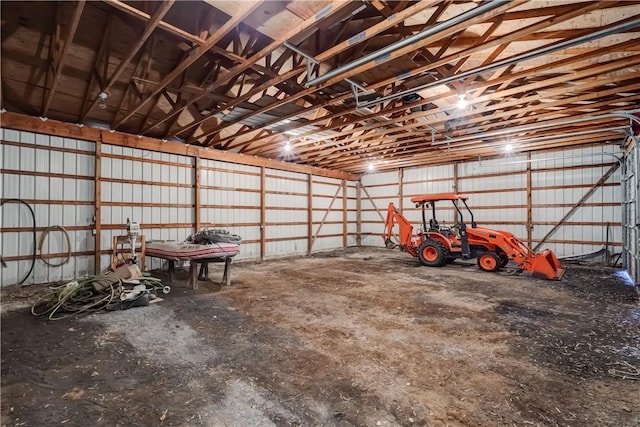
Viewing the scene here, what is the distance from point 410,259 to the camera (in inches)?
341

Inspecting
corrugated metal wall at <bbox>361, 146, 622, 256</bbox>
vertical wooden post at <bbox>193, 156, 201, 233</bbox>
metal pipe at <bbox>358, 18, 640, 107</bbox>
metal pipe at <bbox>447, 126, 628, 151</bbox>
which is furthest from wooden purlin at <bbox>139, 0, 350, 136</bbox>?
corrugated metal wall at <bbox>361, 146, 622, 256</bbox>

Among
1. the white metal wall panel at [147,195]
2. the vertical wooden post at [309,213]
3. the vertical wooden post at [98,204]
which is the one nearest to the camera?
the vertical wooden post at [98,204]

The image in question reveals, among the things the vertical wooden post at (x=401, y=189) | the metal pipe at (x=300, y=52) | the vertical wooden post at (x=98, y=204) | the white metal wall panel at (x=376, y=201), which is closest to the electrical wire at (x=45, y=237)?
the vertical wooden post at (x=98, y=204)

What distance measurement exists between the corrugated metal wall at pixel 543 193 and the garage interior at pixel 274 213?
0.06m

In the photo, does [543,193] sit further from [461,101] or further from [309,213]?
[309,213]

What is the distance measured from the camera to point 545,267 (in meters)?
5.73

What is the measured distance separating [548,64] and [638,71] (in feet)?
4.05

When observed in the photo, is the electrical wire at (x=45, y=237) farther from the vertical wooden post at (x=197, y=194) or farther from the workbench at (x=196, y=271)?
the vertical wooden post at (x=197, y=194)

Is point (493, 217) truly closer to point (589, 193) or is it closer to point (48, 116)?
point (589, 193)

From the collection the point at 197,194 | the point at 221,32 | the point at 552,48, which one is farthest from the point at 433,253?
the point at 221,32

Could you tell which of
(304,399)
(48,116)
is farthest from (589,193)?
(48,116)

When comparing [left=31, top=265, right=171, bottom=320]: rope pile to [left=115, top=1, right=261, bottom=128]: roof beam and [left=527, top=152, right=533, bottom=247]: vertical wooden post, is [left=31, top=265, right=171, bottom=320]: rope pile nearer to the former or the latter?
[left=115, top=1, right=261, bottom=128]: roof beam

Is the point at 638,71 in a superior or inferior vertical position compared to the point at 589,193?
superior

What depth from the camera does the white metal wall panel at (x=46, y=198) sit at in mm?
5094
